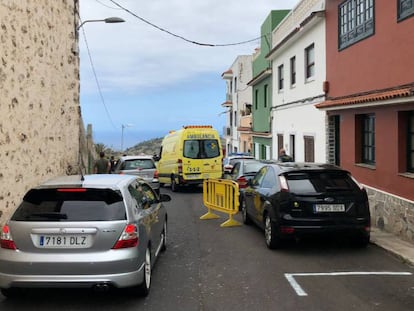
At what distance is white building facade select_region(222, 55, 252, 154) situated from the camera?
43.3 meters

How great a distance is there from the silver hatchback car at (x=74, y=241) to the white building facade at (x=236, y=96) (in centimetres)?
3361

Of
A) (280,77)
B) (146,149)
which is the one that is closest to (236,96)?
(280,77)

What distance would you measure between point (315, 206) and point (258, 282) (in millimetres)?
1986

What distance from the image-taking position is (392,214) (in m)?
9.68

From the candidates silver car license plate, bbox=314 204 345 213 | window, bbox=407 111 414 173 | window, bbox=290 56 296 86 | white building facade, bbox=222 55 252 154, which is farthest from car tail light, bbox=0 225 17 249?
white building facade, bbox=222 55 252 154

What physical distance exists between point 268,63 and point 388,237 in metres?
18.5

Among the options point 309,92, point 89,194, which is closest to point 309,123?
point 309,92

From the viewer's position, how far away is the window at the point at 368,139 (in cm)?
1179

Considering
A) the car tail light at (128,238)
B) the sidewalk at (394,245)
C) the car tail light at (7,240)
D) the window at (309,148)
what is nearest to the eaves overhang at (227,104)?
the window at (309,148)

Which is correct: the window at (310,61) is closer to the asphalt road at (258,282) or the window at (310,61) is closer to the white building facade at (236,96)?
the asphalt road at (258,282)

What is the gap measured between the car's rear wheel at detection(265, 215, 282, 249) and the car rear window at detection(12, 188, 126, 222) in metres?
3.35

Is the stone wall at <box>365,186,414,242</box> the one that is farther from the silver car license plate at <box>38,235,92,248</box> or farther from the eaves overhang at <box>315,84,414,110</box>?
the silver car license plate at <box>38,235,92,248</box>

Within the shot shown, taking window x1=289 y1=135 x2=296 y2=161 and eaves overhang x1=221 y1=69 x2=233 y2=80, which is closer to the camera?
window x1=289 y1=135 x2=296 y2=161

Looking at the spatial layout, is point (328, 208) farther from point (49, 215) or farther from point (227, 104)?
point (227, 104)
